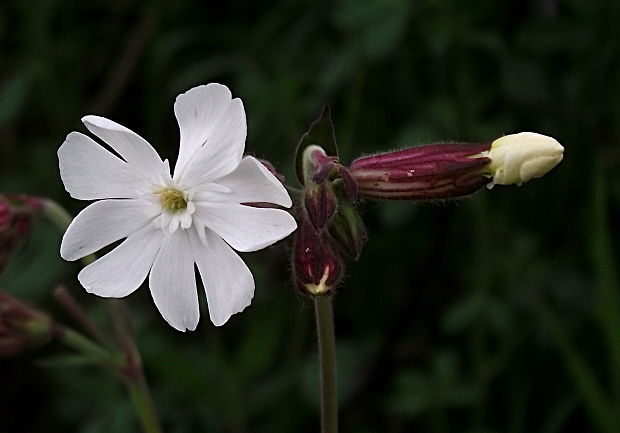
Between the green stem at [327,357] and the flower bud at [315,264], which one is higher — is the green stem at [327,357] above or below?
below

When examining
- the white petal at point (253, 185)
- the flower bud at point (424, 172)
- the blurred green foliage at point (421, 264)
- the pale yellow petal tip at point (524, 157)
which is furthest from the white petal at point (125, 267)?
the blurred green foliage at point (421, 264)

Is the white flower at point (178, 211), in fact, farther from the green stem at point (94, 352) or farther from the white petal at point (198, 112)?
the green stem at point (94, 352)

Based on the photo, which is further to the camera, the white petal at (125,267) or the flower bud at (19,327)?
the flower bud at (19,327)

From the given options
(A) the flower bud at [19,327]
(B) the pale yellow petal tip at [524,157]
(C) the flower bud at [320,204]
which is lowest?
(A) the flower bud at [19,327]

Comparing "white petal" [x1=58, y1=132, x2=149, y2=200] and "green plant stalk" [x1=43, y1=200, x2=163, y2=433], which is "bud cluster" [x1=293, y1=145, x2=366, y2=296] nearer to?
"white petal" [x1=58, y1=132, x2=149, y2=200]

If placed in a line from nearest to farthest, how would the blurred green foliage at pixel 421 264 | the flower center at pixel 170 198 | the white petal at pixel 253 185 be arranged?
1. the white petal at pixel 253 185
2. the flower center at pixel 170 198
3. the blurred green foliage at pixel 421 264

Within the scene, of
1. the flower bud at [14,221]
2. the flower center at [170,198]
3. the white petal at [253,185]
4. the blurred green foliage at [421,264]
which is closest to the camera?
the white petal at [253,185]

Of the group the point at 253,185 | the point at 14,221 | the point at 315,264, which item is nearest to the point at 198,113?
the point at 253,185

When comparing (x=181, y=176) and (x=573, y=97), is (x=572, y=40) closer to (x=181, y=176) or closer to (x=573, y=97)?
(x=573, y=97)
